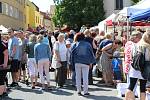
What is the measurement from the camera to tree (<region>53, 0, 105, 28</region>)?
181ft

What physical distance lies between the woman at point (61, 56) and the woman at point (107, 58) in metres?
1.32

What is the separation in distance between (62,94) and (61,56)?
1764 millimetres

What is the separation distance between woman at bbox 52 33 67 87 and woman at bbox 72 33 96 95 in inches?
61.3

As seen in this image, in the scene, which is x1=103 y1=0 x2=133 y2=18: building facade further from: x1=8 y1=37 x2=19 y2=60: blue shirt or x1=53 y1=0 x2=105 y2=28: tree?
x1=8 y1=37 x2=19 y2=60: blue shirt

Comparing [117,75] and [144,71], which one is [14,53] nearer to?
[117,75]

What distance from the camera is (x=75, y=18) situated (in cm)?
5581

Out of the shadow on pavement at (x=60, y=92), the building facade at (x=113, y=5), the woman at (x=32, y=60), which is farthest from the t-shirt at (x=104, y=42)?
the building facade at (x=113, y=5)

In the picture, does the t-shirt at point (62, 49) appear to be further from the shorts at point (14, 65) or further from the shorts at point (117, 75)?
the shorts at point (117, 75)

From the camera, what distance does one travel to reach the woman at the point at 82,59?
13.8 meters

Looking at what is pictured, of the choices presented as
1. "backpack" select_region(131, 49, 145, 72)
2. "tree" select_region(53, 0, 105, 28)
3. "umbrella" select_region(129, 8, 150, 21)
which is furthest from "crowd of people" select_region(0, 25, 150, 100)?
"tree" select_region(53, 0, 105, 28)

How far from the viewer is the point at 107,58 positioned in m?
16.0

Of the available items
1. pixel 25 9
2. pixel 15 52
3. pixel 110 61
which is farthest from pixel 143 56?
pixel 25 9

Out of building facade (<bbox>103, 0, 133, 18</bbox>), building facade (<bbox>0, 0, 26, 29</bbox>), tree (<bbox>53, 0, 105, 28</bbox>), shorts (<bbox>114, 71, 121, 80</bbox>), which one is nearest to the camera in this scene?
shorts (<bbox>114, 71, 121, 80</bbox>)

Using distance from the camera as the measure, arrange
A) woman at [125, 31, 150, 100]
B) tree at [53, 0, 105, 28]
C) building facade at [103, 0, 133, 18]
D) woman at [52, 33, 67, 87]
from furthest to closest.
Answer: building facade at [103, 0, 133, 18], tree at [53, 0, 105, 28], woman at [52, 33, 67, 87], woman at [125, 31, 150, 100]
